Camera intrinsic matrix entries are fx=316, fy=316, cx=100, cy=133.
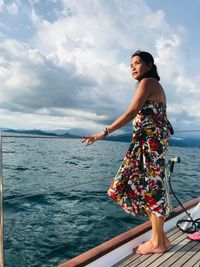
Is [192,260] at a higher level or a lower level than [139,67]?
lower

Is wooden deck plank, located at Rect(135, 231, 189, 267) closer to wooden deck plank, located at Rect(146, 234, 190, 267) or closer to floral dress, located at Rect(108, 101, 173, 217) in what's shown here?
wooden deck plank, located at Rect(146, 234, 190, 267)

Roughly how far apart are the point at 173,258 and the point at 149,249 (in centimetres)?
22

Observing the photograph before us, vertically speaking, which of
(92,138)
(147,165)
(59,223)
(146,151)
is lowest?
(59,223)

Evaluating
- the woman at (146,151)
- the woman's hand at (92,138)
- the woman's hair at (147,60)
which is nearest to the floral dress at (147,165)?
the woman at (146,151)

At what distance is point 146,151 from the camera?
2678 millimetres

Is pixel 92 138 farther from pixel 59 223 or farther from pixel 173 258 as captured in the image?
pixel 59 223

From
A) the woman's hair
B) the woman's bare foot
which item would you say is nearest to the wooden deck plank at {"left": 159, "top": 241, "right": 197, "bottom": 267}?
the woman's bare foot

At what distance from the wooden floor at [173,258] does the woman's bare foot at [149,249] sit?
4 cm

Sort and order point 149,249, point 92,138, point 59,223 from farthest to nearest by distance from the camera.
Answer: point 59,223
point 149,249
point 92,138

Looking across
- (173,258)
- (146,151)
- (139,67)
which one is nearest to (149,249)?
(173,258)

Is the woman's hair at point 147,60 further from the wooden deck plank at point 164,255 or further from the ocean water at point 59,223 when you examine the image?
the wooden deck plank at point 164,255

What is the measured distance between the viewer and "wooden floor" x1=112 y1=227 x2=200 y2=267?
8.48ft

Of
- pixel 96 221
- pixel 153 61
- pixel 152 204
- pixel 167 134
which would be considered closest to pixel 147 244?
pixel 152 204

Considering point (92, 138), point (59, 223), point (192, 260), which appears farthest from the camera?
point (59, 223)
